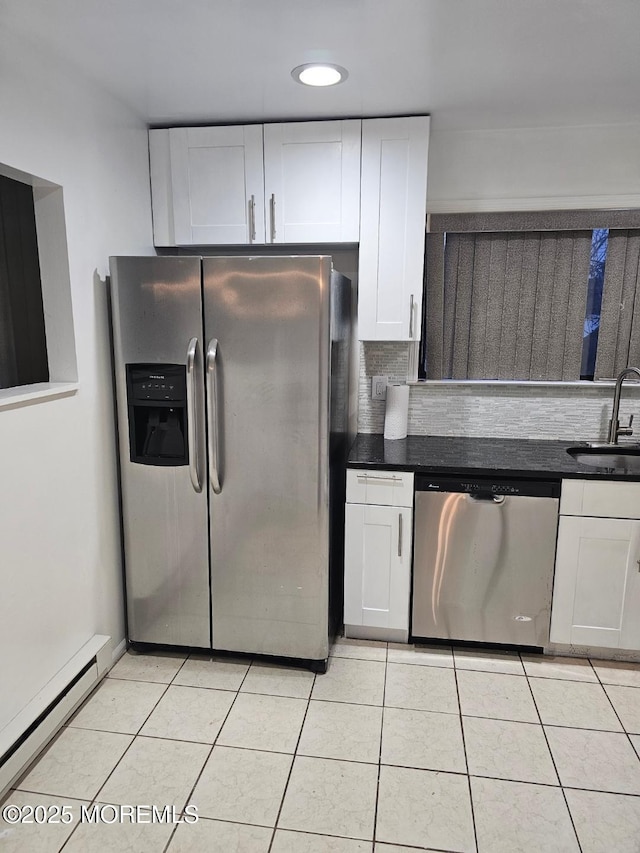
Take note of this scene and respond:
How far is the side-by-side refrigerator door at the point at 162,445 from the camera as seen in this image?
2346 millimetres

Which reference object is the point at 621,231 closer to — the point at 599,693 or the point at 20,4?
the point at 599,693

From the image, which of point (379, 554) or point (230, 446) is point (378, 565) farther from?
point (230, 446)

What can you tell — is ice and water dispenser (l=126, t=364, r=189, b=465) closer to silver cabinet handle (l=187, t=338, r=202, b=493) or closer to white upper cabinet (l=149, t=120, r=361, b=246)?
silver cabinet handle (l=187, t=338, r=202, b=493)

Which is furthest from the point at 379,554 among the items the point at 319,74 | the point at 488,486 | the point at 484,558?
the point at 319,74

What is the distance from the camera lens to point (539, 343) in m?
2.99

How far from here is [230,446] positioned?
242 centimetres

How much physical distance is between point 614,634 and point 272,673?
148 cm

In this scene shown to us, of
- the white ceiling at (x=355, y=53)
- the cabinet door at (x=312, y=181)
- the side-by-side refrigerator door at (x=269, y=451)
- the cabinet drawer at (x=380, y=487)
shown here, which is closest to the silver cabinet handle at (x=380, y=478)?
the cabinet drawer at (x=380, y=487)

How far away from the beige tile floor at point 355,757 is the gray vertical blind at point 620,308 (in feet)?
4.70

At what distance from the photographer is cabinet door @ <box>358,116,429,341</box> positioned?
8.51 feet

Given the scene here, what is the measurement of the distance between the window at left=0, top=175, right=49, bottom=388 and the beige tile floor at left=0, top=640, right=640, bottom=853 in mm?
1374

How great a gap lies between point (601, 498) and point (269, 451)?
4.57ft

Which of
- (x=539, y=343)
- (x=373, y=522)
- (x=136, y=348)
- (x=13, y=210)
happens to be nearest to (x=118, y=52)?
(x=13, y=210)

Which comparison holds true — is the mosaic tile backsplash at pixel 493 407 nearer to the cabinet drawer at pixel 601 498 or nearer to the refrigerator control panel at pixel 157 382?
the cabinet drawer at pixel 601 498
